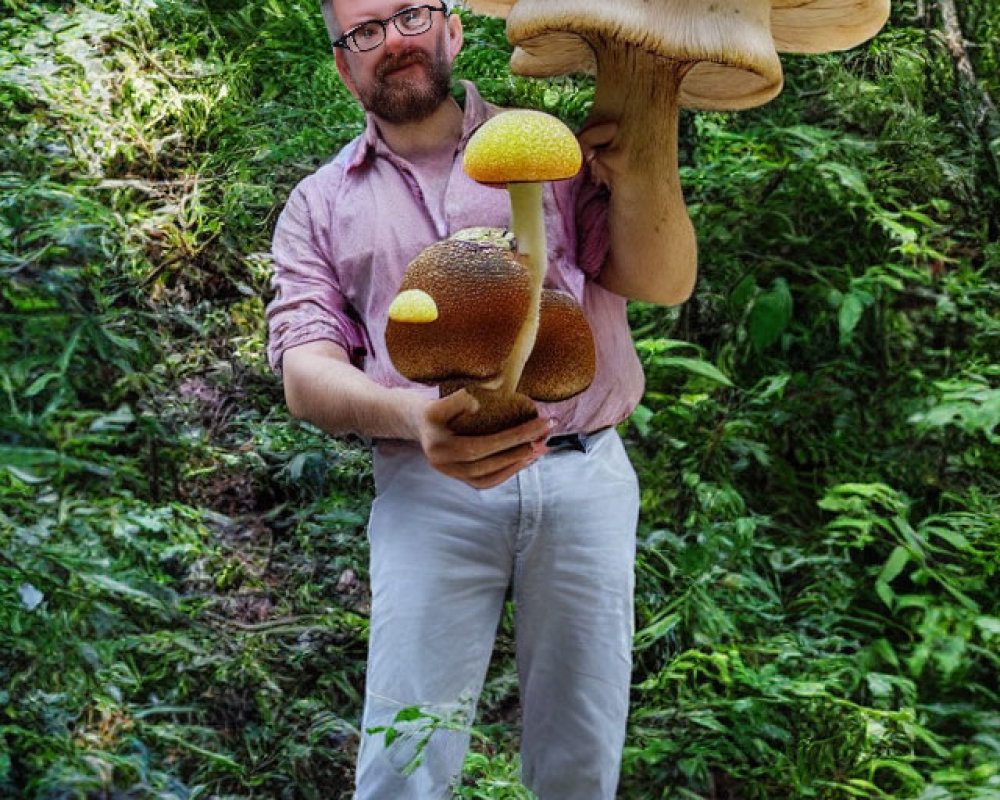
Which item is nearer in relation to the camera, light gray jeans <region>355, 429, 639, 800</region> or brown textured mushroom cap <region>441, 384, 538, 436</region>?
brown textured mushroom cap <region>441, 384, 538, 436</region>

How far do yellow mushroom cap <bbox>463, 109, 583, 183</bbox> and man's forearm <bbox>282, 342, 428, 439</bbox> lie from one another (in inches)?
19.2

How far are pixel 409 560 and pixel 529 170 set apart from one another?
971mm

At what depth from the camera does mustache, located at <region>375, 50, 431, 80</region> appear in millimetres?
1294

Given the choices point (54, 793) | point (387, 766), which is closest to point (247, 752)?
point (54, 793)

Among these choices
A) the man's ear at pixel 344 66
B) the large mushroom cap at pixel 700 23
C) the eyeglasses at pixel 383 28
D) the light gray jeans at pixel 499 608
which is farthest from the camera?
the light gray jeans at pixel 499 608

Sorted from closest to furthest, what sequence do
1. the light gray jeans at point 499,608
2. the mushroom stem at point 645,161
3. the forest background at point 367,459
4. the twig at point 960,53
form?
1. the mushroom stem at point 645,161
2. the light gray jeans at point 499,608
3. the forest background at point 367,459
4. the twig at point 960,53

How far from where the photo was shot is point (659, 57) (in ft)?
3.36

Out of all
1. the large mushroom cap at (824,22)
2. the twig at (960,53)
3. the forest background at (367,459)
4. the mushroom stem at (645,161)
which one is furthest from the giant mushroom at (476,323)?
the twig at (960,53)

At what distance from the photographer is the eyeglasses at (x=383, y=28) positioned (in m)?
1.26

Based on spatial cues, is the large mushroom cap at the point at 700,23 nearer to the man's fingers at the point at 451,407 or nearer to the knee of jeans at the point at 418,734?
the man's fingers at the point at 451,407

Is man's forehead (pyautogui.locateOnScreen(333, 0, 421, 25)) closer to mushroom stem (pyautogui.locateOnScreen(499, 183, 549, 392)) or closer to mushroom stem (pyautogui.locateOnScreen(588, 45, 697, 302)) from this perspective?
mushroom stem (pyautogui.locateOnScreen(588, 45, 697, 302))

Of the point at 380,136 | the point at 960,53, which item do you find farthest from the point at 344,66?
the point at 960,53

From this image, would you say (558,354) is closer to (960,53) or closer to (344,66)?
(344,66)

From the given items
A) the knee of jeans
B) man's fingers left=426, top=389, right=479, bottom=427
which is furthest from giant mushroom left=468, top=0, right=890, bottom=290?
the knee of jeans
